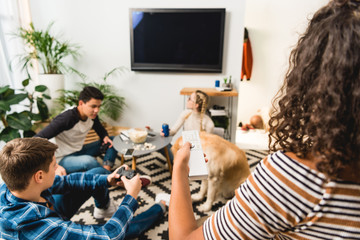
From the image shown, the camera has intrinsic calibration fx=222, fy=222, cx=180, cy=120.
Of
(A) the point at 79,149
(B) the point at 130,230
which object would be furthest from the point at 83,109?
(B) the point at 130,230

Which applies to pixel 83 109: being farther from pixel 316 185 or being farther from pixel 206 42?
pixel 316 185

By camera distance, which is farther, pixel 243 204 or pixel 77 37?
pixel 77 37

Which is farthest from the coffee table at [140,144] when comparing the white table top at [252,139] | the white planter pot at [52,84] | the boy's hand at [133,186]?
the white table top at [252,139]

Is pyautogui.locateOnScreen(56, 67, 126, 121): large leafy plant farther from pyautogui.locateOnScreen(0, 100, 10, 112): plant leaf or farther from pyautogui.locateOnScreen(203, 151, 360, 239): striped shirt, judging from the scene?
pyautogui.locateOnScreen(203, 151, 360, 239): striped shirt

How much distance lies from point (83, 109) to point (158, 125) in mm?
1387

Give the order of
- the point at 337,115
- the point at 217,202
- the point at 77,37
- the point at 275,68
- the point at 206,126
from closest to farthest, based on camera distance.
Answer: the point at 337,115 → the point at 217,202 → the point at 206,126 → the point at 77,37 → the point at 275,68

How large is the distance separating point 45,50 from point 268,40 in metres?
3.39

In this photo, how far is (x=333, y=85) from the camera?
0.35 meters

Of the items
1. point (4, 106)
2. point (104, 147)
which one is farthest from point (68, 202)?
point (4, 106)

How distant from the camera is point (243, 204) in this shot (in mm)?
393

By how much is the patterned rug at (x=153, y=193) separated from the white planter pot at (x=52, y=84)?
1225mm

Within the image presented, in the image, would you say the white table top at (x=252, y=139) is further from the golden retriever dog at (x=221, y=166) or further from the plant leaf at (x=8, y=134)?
the plant leaf at (x=8, y=134)

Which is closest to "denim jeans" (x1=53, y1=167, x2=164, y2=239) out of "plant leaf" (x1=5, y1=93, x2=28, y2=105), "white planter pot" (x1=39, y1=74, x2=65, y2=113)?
"plant leaf" (x1=5, y1=93, x2=28, y2=105)

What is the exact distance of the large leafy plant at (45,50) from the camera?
271 cm
